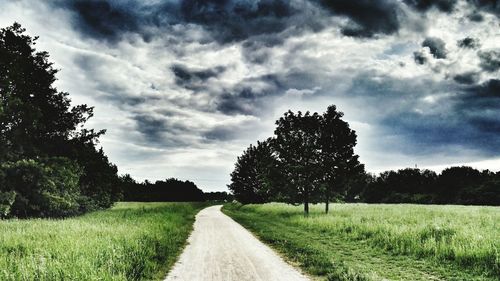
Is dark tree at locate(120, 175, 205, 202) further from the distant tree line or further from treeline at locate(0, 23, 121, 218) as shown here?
the distant tree line

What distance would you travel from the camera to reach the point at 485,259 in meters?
11.4

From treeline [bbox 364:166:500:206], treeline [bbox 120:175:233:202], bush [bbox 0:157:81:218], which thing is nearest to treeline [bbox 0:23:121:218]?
bush [bbox 0:157:81:218]

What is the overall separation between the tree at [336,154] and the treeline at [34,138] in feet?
71.3

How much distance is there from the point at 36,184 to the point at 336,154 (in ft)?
83.0

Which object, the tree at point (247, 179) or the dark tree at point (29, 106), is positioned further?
the tree at point (247, 179)

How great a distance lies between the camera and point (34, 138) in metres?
33.3

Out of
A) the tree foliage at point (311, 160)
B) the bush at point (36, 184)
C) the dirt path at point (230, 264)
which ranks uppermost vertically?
the tree foliage at point (311, 160)

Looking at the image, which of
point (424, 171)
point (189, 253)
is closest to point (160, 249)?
point (189, 253)

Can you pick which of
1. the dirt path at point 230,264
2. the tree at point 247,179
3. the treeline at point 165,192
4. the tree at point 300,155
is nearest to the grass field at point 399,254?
the dirt path at point 230,264

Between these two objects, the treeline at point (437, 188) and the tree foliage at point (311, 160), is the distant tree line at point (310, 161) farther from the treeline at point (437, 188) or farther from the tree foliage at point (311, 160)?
the treeline at point (437, 188)

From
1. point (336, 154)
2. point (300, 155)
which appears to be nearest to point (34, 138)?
point (300, 155)

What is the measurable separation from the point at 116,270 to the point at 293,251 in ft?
23.3

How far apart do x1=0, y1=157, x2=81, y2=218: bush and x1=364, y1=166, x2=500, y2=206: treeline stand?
283 feet

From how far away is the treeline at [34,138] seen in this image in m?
27.3
